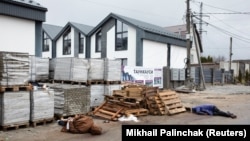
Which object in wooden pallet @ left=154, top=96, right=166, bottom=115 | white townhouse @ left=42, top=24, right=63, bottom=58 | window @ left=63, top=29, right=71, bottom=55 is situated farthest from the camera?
white townhouse @ left=42, top=24, right=63, bottom=58

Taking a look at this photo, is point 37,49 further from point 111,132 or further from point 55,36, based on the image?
point 55,36

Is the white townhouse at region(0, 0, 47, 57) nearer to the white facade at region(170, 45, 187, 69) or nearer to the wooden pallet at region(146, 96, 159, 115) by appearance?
the wooden pallet at region(146, 96, 159, 115)

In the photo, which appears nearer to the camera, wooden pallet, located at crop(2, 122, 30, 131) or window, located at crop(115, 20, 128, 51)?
wooden pallet, located at crop(2, 122, 30, 131)

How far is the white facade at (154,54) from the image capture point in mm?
28797

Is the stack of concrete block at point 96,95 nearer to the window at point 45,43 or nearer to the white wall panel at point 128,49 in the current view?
the white wall panel at point 128,49

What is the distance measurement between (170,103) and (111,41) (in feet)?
60.4

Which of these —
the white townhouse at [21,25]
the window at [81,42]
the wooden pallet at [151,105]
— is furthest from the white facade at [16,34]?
the window at [81,42]

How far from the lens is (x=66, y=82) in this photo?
12312mm

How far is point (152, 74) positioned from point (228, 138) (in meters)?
18.8

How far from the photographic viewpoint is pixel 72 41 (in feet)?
114

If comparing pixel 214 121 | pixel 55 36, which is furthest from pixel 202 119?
pixel 55 36

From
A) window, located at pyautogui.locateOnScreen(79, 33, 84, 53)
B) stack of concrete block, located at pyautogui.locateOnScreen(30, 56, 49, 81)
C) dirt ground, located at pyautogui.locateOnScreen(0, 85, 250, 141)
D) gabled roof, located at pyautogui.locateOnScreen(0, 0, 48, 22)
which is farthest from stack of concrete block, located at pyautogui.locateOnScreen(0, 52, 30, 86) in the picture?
window, located at pyautogui.locateOnScreen(79, 33, 84, 53)

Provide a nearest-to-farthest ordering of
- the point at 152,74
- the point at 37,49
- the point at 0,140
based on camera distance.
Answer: the point at 0,140, the point at 37,49, the point at 152,74

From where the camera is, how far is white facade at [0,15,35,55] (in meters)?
14.1
